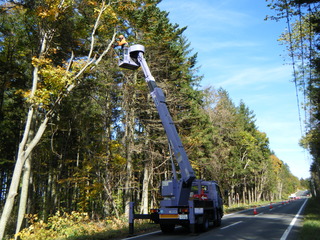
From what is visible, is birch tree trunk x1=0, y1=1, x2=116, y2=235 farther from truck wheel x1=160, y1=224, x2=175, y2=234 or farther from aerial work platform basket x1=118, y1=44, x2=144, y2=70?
truck wheel x1=160, y1=224, x2=175, y2=234

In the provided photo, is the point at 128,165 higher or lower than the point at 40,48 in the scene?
lower

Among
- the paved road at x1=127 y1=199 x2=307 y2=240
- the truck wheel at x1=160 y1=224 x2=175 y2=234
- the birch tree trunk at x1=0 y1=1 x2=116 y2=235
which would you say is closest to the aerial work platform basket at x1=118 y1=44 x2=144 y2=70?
the birch tree trunk at x1=0 y1=1 x2=116 y2=235

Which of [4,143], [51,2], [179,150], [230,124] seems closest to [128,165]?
[179,150]

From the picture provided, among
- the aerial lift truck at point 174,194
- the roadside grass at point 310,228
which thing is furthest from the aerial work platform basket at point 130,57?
the roadside grass at point 310,228

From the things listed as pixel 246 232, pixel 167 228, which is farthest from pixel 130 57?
pixel 246 232

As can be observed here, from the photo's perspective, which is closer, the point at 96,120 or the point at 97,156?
the point at 97,156

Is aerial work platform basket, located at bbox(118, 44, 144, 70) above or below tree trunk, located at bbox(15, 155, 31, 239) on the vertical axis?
above

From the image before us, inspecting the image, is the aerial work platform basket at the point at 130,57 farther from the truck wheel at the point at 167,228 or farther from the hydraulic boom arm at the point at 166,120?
the truck wheel at the point at 167,228

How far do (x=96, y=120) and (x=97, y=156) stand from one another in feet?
10.5

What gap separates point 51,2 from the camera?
1141cm

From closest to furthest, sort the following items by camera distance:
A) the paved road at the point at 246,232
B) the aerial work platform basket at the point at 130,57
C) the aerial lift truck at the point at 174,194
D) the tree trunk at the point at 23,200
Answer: the paved road at the point at 246,232 → the aerial lift truck at the point at 174,194 → the aerial work platform basket at the point at 130,57 → the tree trunk at the point at 23,200

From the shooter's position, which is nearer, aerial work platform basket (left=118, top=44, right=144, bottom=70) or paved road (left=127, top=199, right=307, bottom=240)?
paved road (left=127, top=199, right=307, bottom=240)

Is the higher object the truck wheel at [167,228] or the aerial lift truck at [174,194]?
the aerial lift truck at [174,194]

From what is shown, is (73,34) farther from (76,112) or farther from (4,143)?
(4,143)
